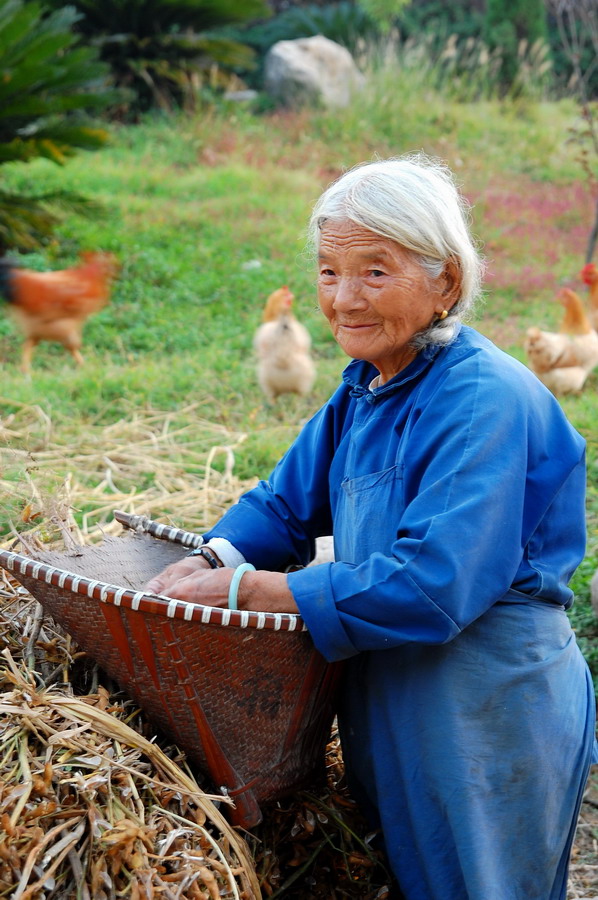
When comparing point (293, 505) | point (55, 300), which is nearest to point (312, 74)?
point (55, 300)

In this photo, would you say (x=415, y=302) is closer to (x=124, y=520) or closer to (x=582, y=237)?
(x=124, y=520)

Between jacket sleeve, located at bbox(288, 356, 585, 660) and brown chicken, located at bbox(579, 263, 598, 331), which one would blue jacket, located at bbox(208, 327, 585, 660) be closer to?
jacket sleeve, located at bbox(288, 356, 585, 660)

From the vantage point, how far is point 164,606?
183 centimetres

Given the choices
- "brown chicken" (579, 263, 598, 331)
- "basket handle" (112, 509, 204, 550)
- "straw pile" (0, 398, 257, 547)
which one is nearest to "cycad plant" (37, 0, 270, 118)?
"brown chicken" (579, 263, 598, 331)

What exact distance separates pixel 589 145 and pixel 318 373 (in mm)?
8032

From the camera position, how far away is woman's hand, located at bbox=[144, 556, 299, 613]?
78.0 inches

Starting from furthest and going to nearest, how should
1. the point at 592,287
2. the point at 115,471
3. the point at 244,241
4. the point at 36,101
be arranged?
the point at 244,241
the point at 36,101
the point at 592,287
the point at 115,471

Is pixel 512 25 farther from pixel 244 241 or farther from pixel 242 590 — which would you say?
pixel 242 590

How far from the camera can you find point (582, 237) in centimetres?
1081

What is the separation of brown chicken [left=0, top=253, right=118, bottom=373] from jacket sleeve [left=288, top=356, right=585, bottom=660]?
4.56 metres

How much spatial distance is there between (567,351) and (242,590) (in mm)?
5031

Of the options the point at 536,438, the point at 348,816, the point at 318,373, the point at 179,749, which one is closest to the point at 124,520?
the point at 179,749

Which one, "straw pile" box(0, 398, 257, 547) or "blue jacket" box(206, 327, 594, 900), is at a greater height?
"blue jacket" box(206, 327, 594, 900)

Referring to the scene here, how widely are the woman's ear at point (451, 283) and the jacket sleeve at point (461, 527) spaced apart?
220mm
